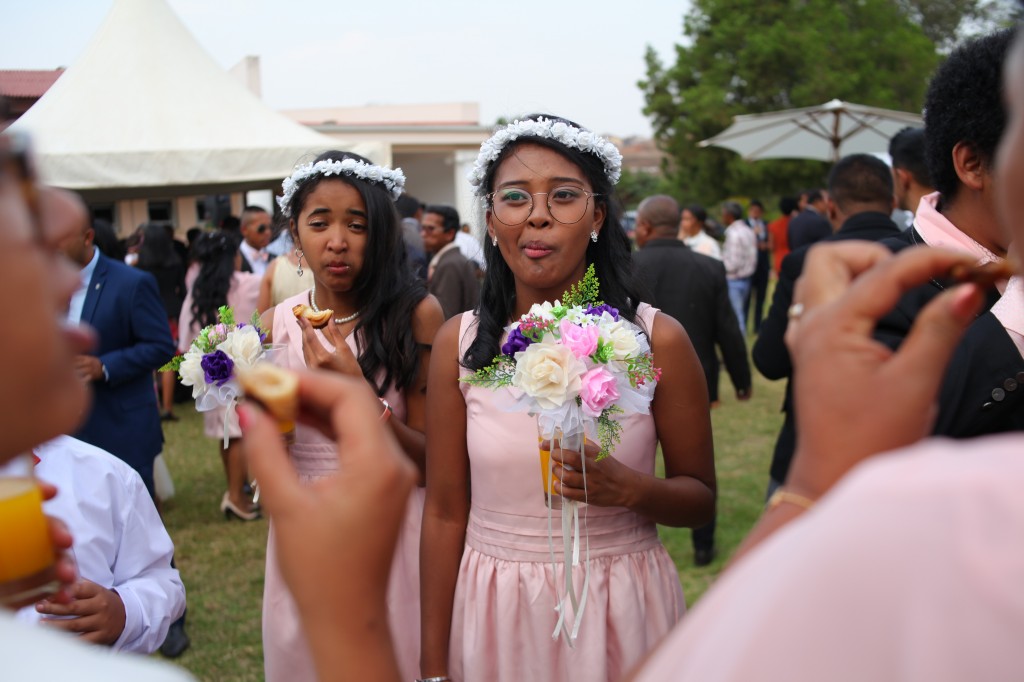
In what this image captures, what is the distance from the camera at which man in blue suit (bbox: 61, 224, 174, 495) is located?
5594mm

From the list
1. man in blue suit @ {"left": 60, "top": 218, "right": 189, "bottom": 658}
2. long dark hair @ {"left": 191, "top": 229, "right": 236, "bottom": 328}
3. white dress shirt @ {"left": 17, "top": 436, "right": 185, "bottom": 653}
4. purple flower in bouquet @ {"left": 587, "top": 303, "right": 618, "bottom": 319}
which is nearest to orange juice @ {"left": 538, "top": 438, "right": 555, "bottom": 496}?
purple flower in bouquet @ {"left": 587, "top": 303, "right": 618, "bottom": 319}

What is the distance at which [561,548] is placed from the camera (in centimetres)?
278

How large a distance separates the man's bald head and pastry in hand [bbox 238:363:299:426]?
688 cm

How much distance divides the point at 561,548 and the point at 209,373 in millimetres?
1611

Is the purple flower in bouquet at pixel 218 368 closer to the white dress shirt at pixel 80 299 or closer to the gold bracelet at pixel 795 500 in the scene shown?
the white dress shirt at pixel 80 299

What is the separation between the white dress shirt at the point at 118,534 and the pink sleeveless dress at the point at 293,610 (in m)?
0.41

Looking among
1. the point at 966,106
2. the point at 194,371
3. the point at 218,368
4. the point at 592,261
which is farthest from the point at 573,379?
the point at 194,371

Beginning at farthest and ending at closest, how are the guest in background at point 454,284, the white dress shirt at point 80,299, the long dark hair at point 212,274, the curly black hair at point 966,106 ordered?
the long dark hair at point 212,274, the guest in background at point 454,284, the white dress shirt at point 80,299, the curly black hair at point 966,106

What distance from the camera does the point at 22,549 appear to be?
1.26 m

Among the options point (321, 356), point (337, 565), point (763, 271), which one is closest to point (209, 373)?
point (321, 356)

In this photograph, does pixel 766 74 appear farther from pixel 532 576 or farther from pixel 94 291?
pixel 532 576

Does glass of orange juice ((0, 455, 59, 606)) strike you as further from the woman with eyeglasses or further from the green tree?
the green tree

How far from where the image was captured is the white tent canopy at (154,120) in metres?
9.88

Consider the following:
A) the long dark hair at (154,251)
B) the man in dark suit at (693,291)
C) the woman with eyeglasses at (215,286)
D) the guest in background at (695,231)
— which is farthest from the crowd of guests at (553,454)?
the guest in background at (695,231)
